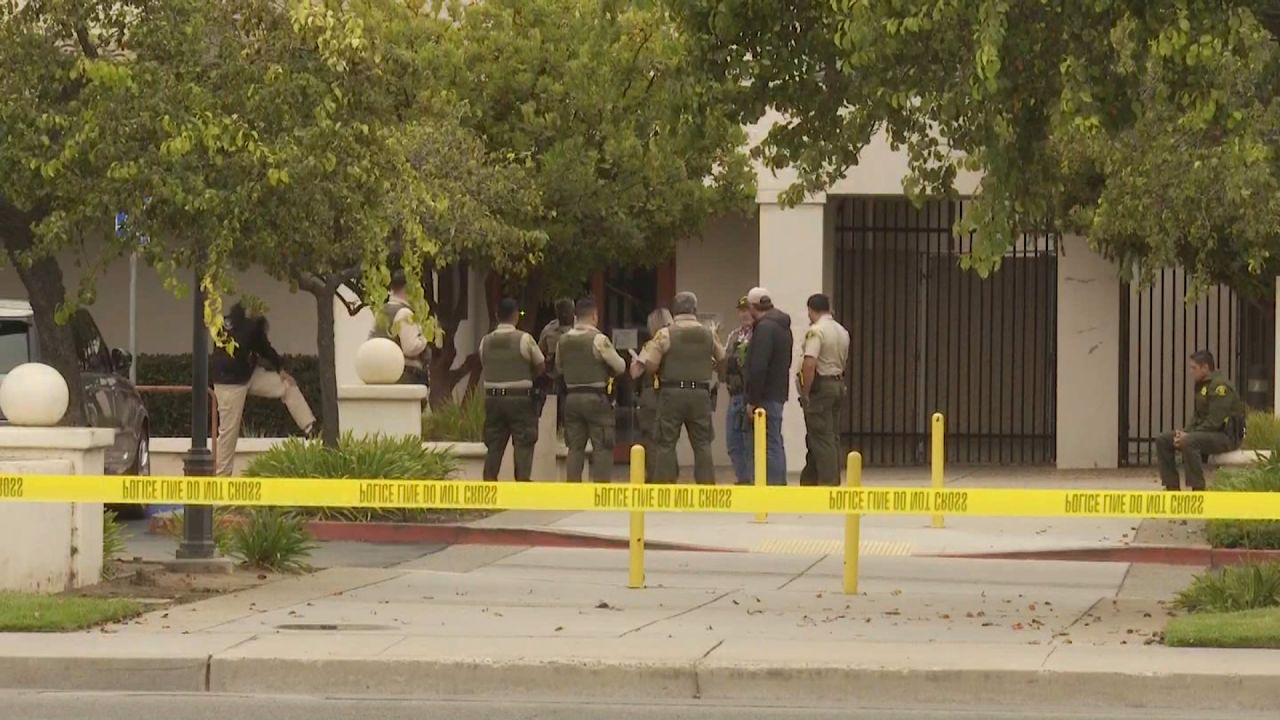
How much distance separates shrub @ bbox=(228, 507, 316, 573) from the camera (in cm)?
1429

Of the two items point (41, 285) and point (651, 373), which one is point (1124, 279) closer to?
point (651, 373)

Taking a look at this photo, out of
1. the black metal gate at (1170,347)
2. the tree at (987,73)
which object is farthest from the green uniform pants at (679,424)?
the black metal gate at (1170,347)

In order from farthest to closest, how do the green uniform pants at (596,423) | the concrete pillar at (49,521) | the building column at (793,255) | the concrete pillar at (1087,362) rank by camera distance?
the concrete pillar at (1087,362)
the building column at (793,255)
the green uniform pants at (596,423)
the concrete pillar at (49,521)

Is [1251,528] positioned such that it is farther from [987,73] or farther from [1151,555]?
[987,73]

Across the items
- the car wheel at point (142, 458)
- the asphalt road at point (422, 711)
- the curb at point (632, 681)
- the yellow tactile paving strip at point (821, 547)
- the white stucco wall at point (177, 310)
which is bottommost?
the asphalt road at point (422, 711)

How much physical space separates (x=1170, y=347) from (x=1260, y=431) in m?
5.25

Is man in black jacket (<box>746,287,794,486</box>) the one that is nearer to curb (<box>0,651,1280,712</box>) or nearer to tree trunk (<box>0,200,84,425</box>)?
tree trunk (<box>0,200,84,425</box>)

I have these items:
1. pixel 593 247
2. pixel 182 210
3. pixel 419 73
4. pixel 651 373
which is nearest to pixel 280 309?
pixel 593 247

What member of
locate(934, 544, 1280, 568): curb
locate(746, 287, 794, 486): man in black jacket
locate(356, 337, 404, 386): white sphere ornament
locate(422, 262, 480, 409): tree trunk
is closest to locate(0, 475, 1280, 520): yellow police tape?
locate(934, 544, 1280, 568): curb

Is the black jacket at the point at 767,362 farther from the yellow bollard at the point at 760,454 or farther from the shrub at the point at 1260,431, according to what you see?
the shrub at the point at 1260,431

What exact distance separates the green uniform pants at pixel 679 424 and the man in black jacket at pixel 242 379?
3.46 metres

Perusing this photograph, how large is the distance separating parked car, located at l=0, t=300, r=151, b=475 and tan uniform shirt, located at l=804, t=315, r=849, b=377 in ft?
18.9

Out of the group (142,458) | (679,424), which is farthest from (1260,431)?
(142,458)

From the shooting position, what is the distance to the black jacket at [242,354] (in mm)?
20094
